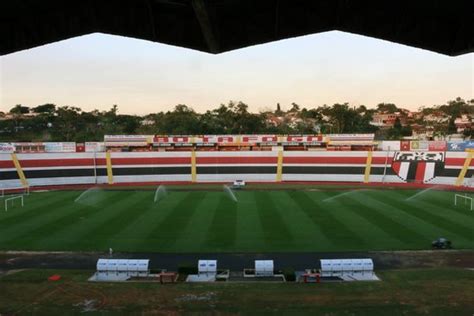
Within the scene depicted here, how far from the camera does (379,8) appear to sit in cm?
699

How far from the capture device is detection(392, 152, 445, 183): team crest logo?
53.5m

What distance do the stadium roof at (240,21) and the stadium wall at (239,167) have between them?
50.3m

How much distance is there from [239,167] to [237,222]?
28.4 m

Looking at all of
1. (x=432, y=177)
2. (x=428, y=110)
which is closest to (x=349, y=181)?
(x=432, y=177)

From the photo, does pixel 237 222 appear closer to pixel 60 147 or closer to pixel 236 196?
pixel 236 196

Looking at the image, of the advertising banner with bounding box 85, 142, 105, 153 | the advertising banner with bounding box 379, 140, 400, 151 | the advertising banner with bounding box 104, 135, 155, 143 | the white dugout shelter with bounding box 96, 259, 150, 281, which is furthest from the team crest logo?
the white dugout shelter with bounding box 96, 259, 150, 281

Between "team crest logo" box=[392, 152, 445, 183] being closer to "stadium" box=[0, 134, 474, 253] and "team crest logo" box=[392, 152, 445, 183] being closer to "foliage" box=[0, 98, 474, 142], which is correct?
"stadium" box=[0, 134, 474, 253]

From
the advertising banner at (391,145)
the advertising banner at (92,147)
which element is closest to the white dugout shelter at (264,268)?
the advertising banner at (391,145)

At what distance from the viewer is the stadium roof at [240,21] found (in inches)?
273

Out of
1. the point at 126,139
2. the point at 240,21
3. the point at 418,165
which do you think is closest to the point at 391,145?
the point at 418,165

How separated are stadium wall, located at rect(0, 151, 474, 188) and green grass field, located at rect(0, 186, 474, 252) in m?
10.7

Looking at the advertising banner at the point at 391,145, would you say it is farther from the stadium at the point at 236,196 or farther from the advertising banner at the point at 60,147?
the advertising banner at the point at 60,147

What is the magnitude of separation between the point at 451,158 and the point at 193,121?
61492 mm

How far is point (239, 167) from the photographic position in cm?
5853
